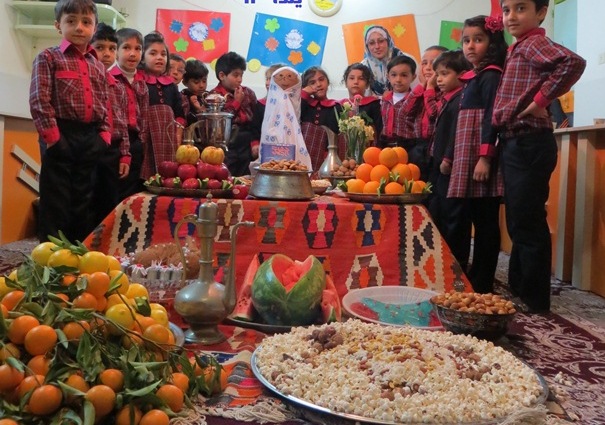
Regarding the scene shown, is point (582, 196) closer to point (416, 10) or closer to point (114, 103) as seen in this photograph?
point (114, 103)

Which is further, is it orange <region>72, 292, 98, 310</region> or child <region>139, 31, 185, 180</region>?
child <region>139, 31, 185, 180</region>

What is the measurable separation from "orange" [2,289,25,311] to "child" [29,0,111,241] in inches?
62.8

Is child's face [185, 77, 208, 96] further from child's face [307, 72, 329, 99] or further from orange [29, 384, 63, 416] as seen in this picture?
orange [29, 384, 63, 416]

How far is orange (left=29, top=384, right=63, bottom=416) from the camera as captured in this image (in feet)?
2.56

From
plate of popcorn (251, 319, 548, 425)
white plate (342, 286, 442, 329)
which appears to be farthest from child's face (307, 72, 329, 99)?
plate of popcorn (251, 319, 548, 425)

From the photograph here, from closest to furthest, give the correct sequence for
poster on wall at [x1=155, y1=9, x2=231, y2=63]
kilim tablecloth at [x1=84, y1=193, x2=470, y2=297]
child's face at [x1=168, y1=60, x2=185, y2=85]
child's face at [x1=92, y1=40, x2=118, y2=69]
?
kilim tablecloth at [x1=84, y1=193, x2=470, y2=297]
child's face at [x1=92, y1=40, x2=118, y2=69]
child's face at [x1=168, y1=60, x2=185, y2=85]
poster on wall at [x1=155, y1=9, x2=231, y2=63]

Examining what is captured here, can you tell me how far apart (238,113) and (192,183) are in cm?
197

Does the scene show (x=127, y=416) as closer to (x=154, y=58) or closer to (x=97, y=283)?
(x=97, y=283)

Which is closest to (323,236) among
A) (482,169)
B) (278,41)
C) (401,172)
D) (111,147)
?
(401,172)

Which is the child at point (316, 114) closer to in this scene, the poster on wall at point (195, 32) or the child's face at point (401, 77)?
the child's face at point (401, 77)

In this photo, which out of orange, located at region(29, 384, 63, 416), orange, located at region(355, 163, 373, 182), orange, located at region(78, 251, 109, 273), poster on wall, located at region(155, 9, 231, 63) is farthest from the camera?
poster on wall, located at region(155, 9, 231, 63)

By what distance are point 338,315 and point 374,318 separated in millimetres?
135

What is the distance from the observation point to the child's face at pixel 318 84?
3820mm

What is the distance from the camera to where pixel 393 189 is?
6.84 feet
